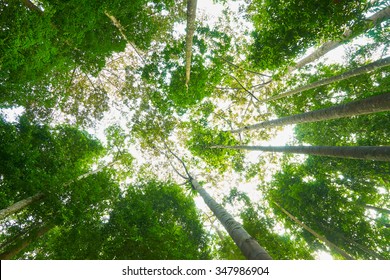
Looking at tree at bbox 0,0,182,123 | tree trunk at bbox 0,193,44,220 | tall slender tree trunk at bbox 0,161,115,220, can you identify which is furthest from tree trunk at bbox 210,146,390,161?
tree trunk at bbox 0,193,44,220

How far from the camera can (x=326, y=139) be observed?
10.4 m

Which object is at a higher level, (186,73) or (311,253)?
(186,73)

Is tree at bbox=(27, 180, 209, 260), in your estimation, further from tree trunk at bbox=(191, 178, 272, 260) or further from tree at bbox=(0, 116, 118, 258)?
tree trunk at bbox=(191, 178, 272, 260)

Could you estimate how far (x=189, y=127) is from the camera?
13414 mm

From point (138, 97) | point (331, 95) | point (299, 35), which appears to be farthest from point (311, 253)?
point (138, 97)

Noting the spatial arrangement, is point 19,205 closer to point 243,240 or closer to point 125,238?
point 125,238

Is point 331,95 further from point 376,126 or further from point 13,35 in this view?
point 13,35

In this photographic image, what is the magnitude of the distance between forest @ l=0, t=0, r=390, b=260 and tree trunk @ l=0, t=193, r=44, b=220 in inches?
2.0

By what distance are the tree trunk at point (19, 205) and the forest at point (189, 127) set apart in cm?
5

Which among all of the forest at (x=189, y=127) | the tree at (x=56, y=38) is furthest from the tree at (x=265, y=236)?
the tree at (x=56, y=38)

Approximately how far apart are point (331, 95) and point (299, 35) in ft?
13.6

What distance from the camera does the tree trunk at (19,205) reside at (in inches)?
267

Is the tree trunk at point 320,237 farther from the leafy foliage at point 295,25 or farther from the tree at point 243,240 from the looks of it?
the leafy foliage at point 295,25

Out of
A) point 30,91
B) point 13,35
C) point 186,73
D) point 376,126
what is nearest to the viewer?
point 13,35
